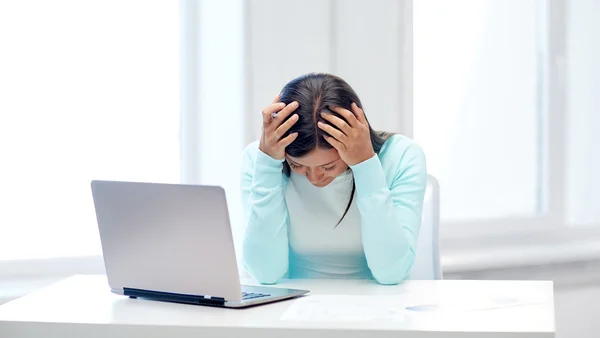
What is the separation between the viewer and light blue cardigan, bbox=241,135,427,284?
1.61m

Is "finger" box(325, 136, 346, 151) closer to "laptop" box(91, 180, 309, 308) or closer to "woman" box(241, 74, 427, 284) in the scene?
"woman" box(241, 74, 427, 284)

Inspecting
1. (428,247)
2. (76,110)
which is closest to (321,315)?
(428,247)

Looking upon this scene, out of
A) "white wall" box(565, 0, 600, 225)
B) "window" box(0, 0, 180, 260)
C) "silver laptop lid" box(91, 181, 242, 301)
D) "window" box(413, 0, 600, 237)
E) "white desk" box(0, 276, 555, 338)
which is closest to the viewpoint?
"white desk" box(0, 276, 555, 338)

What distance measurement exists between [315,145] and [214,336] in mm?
491

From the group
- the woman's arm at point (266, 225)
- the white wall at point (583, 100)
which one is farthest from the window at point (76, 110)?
the white wall at point (583, 100)

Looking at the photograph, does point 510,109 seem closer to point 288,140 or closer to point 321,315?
point 288,140

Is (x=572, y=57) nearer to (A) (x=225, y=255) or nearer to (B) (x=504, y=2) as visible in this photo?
(B) (x=504, y=2)

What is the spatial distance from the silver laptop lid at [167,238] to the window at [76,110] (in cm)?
85

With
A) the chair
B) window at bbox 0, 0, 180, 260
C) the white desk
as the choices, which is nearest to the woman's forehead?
the white desk

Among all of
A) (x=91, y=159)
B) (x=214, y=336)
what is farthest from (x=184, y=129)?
(x=214, y=336)

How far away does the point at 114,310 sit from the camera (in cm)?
135

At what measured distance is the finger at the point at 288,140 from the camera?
158 cm

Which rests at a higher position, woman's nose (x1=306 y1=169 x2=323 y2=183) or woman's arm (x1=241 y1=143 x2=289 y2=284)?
woman's nose (x1=306 y1=169 x2=323 y2=183)

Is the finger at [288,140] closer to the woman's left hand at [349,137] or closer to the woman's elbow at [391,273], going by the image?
the woman's left hand at [349,137]
